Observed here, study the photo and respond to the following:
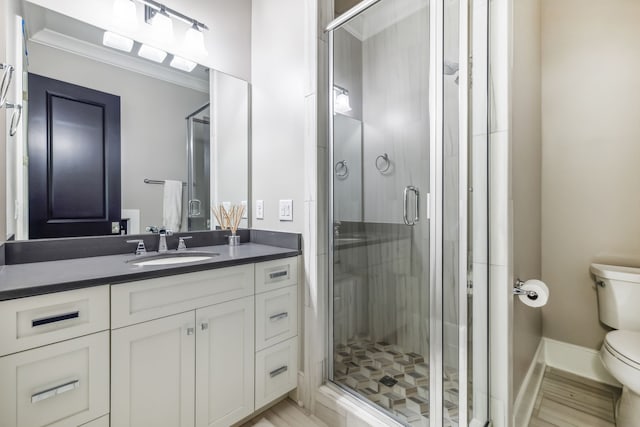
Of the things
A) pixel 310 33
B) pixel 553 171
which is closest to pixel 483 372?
pixel 553 171


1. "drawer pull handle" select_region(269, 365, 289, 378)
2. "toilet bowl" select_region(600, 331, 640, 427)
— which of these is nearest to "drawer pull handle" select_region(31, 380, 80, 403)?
"drawer pull handle" select_region(269, 365, 289, 378)

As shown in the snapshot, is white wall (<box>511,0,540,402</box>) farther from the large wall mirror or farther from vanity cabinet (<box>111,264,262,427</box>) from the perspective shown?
the large wall mirror

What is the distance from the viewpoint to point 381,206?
167 cm

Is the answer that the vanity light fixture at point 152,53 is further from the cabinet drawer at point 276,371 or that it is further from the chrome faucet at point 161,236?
the cabinet drawer at point 276,371

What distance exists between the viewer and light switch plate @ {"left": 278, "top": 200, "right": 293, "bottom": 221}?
1.71m

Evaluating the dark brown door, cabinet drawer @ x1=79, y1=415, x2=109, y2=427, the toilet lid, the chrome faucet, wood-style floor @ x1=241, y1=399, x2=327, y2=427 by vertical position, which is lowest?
wood-style floor @ x1=241, y1=399, x2=327, y2=427

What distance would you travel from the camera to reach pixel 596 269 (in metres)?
1.80

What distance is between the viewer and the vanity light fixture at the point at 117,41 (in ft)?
4.82

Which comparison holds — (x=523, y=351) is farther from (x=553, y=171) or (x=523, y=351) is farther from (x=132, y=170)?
(x=132, y=170)

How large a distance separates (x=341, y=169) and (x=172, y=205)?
1.05 m

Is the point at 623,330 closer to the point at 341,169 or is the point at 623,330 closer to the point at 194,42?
the point at 341,169

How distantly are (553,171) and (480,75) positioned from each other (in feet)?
4.43

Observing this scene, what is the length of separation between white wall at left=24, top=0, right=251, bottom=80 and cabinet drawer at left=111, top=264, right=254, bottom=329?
4.46 feet

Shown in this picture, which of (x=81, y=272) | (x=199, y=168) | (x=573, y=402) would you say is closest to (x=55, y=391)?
(x=81, y=272)
